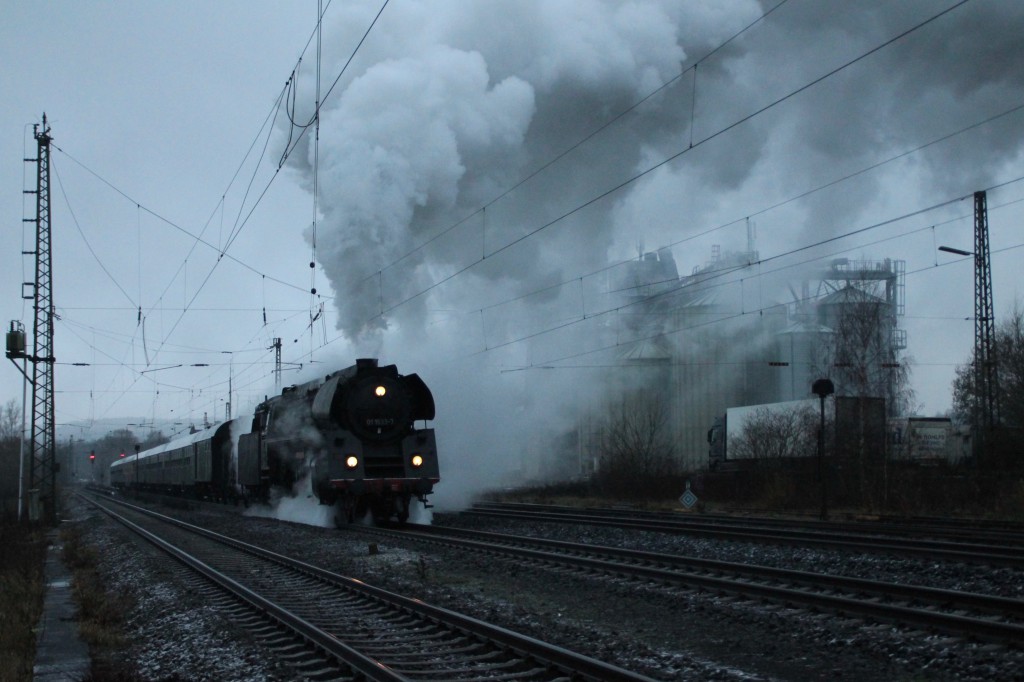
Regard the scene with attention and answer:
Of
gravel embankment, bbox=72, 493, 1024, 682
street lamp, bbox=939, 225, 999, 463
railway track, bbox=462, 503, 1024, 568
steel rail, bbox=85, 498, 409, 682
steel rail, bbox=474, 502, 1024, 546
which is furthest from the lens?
street lamp, bbox=939, 225, 999, 463

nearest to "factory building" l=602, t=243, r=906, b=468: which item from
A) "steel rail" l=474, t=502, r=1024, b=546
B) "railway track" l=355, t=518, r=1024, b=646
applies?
"steel rail" l=474, t=502, r=1024, b=546

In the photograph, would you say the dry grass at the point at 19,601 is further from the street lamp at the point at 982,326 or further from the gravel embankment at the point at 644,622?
the street lamp at the point at 982,326

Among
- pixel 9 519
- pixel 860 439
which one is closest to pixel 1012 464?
pixel 860 439

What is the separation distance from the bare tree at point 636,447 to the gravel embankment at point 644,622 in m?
17.5

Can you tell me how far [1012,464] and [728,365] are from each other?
1942 centimetres

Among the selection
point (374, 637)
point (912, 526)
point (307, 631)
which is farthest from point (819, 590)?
point (912, 526)

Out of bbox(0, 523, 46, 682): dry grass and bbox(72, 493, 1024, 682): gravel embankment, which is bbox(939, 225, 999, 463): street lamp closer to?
bbox(72, 493, 1024, 682): gravel embankment

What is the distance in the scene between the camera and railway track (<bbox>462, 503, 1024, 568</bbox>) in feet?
40.7

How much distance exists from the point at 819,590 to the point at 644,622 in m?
2.22

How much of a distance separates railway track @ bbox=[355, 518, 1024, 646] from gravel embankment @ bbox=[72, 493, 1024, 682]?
0.18 meters

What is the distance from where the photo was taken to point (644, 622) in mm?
9039

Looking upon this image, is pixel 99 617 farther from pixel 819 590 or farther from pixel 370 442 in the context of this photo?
pixel 370 442

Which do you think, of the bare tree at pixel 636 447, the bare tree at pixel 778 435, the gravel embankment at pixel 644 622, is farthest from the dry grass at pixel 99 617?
the bare tree at pixel 778 435

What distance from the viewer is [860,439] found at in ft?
90.4
